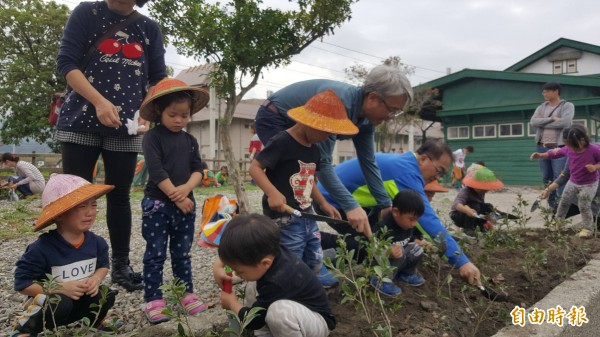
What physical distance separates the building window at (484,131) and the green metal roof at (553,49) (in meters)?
5.32

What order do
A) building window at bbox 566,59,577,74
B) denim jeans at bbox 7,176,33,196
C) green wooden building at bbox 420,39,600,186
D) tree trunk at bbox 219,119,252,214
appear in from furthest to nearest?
building window at bbox 566,59,577,74
green wooden building at bbox 420,39,600,186
denim jeans at bbox 7,176,33,196
tree trunk at bbox 219,119,252,214

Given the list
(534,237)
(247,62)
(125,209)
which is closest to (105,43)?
(125,209)

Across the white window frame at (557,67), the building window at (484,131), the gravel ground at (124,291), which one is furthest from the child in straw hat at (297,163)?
the white window frame at (557,67)

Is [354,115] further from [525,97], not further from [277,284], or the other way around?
[525,97]

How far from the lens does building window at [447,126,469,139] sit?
18.3 metres

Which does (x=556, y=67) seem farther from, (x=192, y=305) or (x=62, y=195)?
(x=62, y=195)

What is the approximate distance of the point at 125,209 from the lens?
2758 mm

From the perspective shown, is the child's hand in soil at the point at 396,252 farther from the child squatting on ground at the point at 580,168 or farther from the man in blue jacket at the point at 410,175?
the child squatting on ground at the point at 580,168

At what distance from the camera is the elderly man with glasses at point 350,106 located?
262 cm

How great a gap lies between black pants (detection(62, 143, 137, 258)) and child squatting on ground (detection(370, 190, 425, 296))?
5.05ft

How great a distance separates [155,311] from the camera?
2271 millimetres

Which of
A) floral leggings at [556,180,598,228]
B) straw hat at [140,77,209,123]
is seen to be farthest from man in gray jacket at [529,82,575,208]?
straw hat at [140,77,209,123]

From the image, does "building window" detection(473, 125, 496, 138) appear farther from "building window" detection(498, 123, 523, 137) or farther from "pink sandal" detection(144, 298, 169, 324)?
"pink sandal" detection(144, 298, 169, 324)

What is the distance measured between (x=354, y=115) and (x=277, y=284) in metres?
1.31
